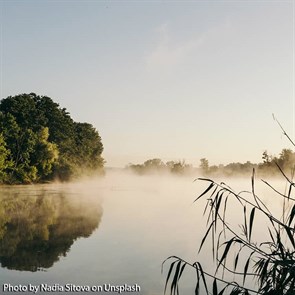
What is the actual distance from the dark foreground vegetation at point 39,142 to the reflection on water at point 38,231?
67.4 ft

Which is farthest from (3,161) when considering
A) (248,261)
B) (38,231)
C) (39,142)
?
(248,261)

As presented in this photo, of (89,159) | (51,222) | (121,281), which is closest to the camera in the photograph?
(121,281)

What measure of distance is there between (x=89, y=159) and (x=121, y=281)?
62.4 meters

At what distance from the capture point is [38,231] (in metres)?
14.2

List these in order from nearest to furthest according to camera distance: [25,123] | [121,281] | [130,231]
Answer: [121,281] → [130,231] → [25,123]

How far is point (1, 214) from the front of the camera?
18.2 meters

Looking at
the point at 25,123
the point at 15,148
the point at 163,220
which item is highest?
the point at 25,123

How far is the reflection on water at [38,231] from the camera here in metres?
9.93

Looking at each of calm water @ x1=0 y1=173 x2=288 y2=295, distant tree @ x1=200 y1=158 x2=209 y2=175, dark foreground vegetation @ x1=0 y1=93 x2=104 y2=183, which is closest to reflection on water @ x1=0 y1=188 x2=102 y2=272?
calm water @ x1=0 y1=173 x2=288 y2=295

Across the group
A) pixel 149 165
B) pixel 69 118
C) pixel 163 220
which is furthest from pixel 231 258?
pixel 149 165

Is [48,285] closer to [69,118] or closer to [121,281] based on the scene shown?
[121,281]

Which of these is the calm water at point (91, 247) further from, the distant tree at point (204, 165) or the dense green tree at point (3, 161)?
the distant tree at point (204, 165)

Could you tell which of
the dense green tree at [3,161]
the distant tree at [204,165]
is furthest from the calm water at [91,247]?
the distant tree at [204,165]

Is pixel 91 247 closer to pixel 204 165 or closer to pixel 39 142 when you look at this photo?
pixel 39 142
